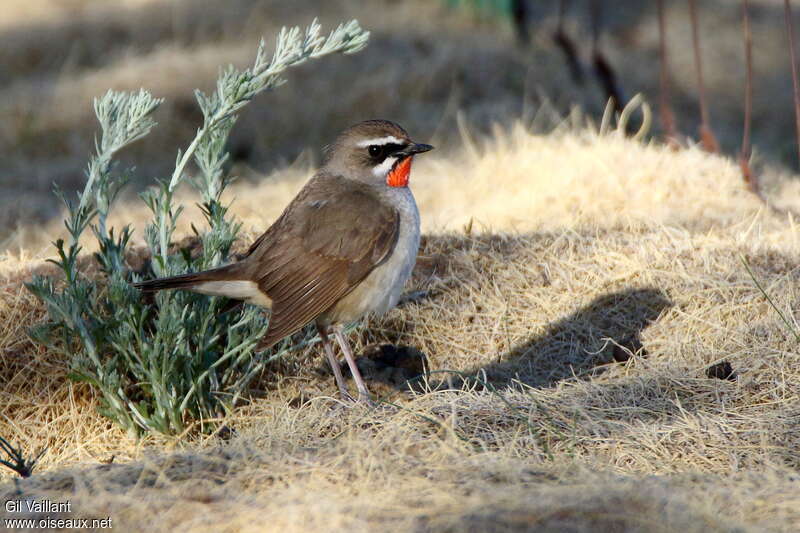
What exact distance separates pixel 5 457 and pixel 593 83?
788cm

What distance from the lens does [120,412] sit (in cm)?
453

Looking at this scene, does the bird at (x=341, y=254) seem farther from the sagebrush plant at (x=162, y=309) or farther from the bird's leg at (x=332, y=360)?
the sagebrush plant at (x=162, y=309)

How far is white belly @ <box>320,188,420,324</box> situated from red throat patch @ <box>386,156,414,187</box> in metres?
0.27

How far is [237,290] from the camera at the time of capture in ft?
15.1

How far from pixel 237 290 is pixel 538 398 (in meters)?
1.45

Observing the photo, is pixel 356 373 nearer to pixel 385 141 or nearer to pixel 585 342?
pixel 385 141

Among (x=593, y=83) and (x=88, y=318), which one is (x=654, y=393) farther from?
(x=593, y=83)

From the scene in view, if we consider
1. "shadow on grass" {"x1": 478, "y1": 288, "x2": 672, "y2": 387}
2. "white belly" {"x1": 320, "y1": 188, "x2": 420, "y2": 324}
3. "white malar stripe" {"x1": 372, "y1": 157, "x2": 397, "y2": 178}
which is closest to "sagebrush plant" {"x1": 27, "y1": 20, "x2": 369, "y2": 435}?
"white belly" {"x1": 320, "y1": 188, "x2": 420, "y2": 324}

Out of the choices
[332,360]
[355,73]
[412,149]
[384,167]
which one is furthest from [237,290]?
[355,73]

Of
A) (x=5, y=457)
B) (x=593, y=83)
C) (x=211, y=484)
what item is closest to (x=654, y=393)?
(x=211, y=484)

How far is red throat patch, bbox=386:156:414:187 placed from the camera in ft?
16.9

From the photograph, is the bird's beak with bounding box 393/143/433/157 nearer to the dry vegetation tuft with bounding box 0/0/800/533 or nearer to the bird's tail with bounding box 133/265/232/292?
the dry vegetation tuft with bounding box 0/0/800/533

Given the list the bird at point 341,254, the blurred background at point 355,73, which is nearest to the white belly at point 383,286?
the bird at point 341,254

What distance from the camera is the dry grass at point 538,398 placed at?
326 centimetres
